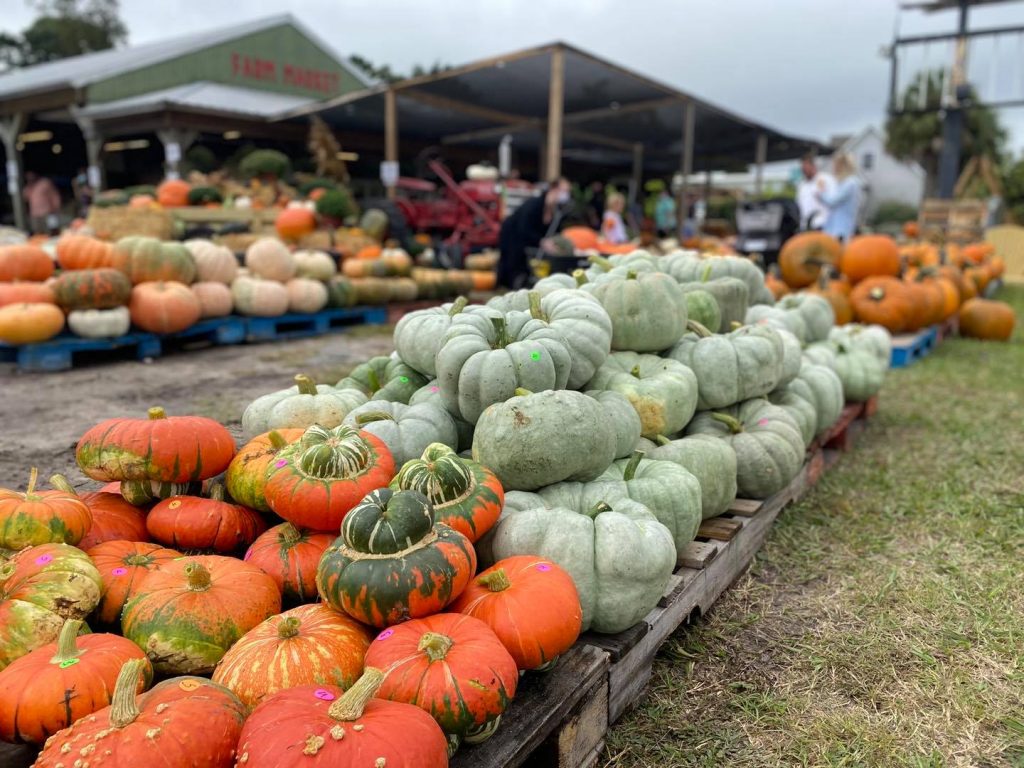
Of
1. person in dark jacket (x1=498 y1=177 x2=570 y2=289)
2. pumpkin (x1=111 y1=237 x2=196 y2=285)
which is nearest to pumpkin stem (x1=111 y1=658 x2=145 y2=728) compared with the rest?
pumpkin (x1=111 y1=237 x2=196 y2=285)

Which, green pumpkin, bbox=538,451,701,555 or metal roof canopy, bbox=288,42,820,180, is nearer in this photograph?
green pumpkin, bbox=538,451,701,555

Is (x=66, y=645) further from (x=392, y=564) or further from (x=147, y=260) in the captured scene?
(x=147, y=260)

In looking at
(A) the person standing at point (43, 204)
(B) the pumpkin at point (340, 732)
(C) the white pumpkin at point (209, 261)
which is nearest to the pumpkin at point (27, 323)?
(C) the white pumpkin at point (209, 261)

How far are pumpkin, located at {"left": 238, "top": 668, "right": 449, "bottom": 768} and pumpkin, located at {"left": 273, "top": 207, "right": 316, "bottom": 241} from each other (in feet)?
27.4

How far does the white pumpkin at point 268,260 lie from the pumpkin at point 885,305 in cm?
532

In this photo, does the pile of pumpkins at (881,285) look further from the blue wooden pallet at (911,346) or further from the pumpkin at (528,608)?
the pumpkin at (528,608)

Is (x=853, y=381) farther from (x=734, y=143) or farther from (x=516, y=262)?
(x=734, y=143)

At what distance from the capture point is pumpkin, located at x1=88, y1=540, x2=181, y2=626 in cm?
177

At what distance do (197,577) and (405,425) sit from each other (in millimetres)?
886

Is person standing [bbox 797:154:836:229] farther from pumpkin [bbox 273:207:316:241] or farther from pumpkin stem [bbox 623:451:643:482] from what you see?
pumpkin stem [bbox 623:451:643:482]

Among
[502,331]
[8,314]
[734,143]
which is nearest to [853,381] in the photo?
[502,331]

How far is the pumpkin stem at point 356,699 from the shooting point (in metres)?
1.26

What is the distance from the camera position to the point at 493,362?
238 centimetres

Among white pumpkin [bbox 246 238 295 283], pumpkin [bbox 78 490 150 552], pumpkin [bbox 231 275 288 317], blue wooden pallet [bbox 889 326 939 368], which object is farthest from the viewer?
white pumpkin [bbox 246 238 295 283]
